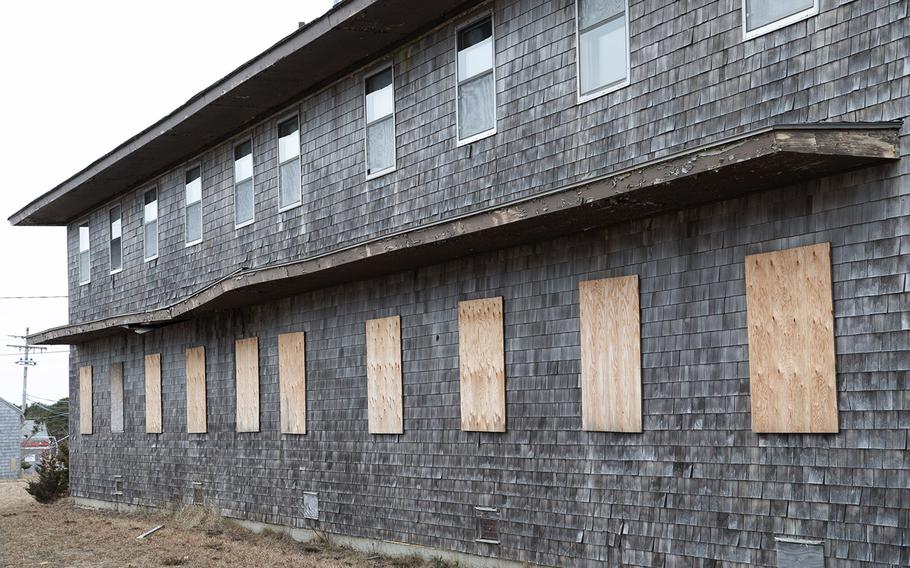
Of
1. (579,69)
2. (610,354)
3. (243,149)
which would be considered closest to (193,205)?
(243,149)

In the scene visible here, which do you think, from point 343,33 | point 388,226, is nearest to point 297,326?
point 388,226

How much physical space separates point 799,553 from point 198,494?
1360 cm

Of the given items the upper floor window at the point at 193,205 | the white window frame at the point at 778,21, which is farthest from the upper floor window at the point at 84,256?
the white window frame at the point at 778,21

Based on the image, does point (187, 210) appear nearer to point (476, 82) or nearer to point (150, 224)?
point (150, 224)

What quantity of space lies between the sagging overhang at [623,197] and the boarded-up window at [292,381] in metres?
1.19

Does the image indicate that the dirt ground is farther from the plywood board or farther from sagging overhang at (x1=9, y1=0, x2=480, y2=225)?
sagging overhang at (x1=9, y1=0, x2=480, y2=225)

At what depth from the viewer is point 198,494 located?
19.8 meters

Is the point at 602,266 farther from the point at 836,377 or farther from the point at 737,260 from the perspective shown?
the point at 836,377

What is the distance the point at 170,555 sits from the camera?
14977mm

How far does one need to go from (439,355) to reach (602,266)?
323cm

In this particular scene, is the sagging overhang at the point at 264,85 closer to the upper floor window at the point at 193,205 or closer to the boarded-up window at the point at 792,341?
the upper floor window at the point at 193,205

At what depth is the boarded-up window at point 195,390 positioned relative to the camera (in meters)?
19.9

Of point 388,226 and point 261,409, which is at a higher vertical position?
point 388,226

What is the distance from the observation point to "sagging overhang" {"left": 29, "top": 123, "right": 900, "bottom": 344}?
25.8ft
